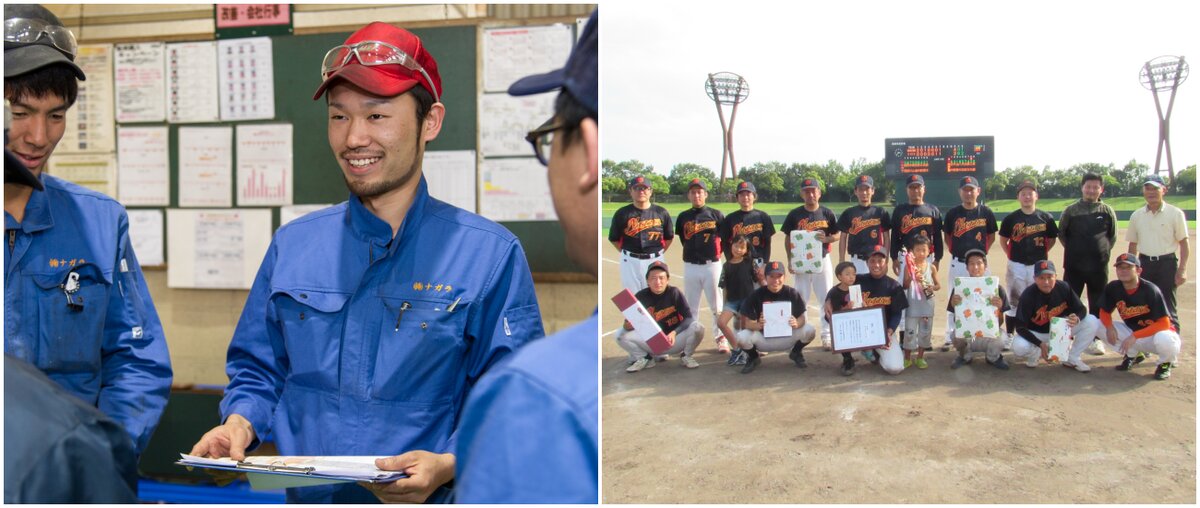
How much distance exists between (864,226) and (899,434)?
1326 mm

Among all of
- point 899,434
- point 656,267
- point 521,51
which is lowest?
point 899,434

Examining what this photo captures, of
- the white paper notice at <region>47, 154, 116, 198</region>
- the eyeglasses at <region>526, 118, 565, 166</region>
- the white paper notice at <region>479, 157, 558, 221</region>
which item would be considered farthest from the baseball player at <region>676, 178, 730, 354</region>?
the eyeglasses at <region>526, 118, 565, 166</region>

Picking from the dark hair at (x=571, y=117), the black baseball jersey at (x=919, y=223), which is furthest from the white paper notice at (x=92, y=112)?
the black baseball jersey at (x=919, y=223)

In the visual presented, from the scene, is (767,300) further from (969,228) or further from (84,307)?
(84,307)

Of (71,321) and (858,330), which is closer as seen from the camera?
(71,321)

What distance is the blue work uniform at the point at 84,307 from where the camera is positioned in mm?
1300

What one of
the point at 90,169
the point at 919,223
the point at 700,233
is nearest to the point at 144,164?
the point at 90,169

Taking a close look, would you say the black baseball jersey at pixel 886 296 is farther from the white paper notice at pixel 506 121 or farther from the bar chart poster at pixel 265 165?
the bar chart poster at pixel 265 165

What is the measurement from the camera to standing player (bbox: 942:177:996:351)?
4.24 m

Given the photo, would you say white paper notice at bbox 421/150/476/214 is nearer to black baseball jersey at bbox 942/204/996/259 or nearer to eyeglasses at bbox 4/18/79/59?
eyeglasses at bbox 4/18/79/59

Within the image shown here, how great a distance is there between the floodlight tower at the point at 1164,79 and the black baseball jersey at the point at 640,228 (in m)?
2.33

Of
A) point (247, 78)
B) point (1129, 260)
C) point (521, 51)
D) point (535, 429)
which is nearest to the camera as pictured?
point (535, 429)

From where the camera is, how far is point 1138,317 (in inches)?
151

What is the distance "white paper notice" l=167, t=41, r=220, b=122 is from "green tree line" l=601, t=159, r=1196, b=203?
181 centimetres
